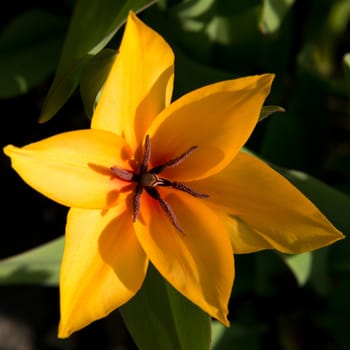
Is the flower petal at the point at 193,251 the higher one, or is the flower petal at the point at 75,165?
the flower petal at the point at 75,165

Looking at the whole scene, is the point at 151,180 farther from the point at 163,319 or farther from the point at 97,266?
the point at 163,319

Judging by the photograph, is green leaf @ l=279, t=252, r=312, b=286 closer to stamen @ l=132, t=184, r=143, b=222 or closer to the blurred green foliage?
the blurred green foliage

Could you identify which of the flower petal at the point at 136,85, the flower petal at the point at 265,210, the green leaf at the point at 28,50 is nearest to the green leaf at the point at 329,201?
the flower petal at the point at 265,210

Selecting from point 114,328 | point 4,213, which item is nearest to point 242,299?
point 114,328

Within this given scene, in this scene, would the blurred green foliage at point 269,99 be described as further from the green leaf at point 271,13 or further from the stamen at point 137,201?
the stamen at point 137,201

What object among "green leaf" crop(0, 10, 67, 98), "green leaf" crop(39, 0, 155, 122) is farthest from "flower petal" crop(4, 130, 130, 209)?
"green leaf" crop(0, 10, 67, 98)

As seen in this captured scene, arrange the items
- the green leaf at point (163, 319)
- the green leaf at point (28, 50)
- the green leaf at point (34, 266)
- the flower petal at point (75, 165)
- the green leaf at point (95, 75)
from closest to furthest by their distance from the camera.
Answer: the flower petal at point (75, 165), the green leaf at point (95, 75), the green leaf at point (163, 319), the green leaf at point (34, 266), the green leaf at point (28, 50)

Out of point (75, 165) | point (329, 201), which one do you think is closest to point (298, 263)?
point (329, 201)
